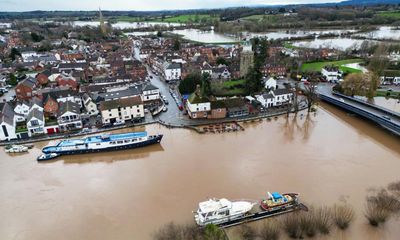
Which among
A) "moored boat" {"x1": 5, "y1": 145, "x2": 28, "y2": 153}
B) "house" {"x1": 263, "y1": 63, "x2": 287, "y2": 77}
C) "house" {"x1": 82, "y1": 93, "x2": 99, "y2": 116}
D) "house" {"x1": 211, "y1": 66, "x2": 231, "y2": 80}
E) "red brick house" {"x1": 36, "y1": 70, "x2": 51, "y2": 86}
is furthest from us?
→ "house" {"x1": 263, "y1": 63, "x2": 287, "y2": 77}

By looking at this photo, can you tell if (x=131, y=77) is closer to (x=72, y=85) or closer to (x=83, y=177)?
(x=72, y=85)

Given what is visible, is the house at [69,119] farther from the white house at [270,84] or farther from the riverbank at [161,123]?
the white house at [270,84]

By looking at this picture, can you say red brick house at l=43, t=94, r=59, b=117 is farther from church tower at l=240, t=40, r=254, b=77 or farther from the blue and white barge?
church tower at l=240, t=40, r=254, b=77

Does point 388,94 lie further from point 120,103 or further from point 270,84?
point 120,103

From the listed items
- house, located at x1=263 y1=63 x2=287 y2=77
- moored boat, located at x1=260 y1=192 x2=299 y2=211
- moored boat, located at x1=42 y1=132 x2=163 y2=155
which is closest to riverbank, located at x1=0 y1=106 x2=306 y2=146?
moored boat, located at x1=42 y1=132 x2=163 y2=155

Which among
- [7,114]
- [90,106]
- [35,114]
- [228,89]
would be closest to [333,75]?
[228,89]

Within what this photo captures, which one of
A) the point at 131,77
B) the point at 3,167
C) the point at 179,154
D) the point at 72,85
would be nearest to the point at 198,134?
the point at 179,154
